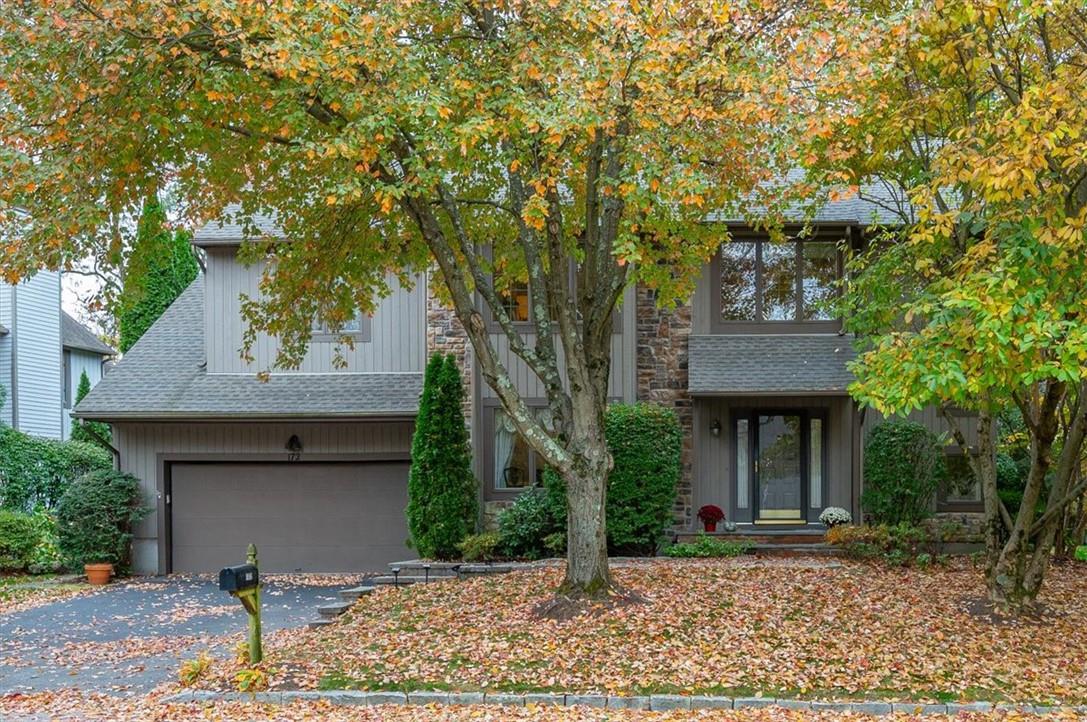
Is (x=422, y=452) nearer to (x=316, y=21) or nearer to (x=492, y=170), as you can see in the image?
(x=492, y=170)

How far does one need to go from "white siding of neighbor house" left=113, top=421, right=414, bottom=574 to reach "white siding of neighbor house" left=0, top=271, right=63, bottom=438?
6.09 m

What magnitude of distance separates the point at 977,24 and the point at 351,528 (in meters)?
11.9

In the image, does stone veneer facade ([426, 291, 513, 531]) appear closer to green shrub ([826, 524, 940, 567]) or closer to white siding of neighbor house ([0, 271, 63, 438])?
green shrub ([826, 524, 940, 567])

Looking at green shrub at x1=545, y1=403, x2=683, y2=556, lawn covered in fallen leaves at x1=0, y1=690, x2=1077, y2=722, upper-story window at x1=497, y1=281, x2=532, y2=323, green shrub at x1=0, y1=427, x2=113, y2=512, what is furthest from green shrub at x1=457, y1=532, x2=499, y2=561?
green shrub at x1=0, y1=427, x2=113, y2=512

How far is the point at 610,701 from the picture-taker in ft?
25.8

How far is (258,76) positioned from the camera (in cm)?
914

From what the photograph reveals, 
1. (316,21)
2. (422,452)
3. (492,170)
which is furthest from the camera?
(422,452)

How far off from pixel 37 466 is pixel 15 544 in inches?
135

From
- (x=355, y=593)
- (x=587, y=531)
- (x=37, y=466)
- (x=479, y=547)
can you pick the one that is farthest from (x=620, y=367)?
(x=37, y=466)

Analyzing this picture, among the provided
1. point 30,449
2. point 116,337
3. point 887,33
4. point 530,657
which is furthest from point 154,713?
point 116,337

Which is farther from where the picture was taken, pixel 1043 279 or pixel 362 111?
pixel 362 111

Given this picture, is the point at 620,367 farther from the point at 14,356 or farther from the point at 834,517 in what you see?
the point at 14,356

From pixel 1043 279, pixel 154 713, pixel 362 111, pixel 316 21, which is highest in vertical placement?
pixel 316 21

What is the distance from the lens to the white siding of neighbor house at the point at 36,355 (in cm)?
2188
